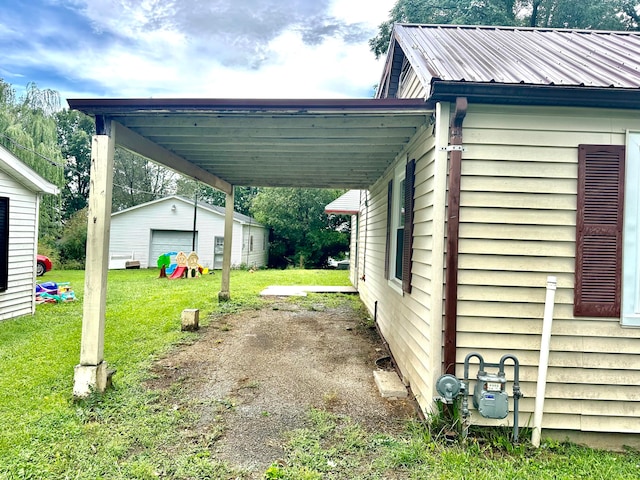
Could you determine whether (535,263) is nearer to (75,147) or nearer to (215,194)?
(215,194)

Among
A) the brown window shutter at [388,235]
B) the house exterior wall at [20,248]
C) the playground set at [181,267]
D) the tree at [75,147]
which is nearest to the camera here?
the brown window shutter at [388,235]

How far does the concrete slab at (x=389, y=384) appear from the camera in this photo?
3404 mm

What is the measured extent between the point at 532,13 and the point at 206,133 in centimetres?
1476

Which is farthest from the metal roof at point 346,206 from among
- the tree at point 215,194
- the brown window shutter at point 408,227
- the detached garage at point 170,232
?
the tree at point 215,194

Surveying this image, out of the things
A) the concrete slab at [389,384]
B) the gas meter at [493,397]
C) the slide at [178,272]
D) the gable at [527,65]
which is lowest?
the concrete slab at [389,384]

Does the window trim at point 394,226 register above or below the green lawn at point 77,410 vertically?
above

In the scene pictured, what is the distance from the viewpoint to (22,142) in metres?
14.0

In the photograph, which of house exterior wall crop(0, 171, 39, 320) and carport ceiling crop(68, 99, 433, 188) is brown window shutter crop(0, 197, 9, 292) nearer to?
house exterior wall crop(0, 171, 39, 320)

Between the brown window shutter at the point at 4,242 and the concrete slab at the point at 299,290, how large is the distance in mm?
5079

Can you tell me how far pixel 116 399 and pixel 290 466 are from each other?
185 cm

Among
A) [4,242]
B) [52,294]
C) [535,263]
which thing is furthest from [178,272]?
[535,263]

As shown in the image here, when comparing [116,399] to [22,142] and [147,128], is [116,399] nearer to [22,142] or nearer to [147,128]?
[147,128]

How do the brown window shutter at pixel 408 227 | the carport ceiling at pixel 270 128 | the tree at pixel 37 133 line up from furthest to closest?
the tree at pixel 37 133, the brown window shutter at pixel 408 227, the carport ceiling at pixel 270 128

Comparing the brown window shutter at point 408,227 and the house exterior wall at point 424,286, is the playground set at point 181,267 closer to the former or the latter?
the house exterior wall at point 424,286
